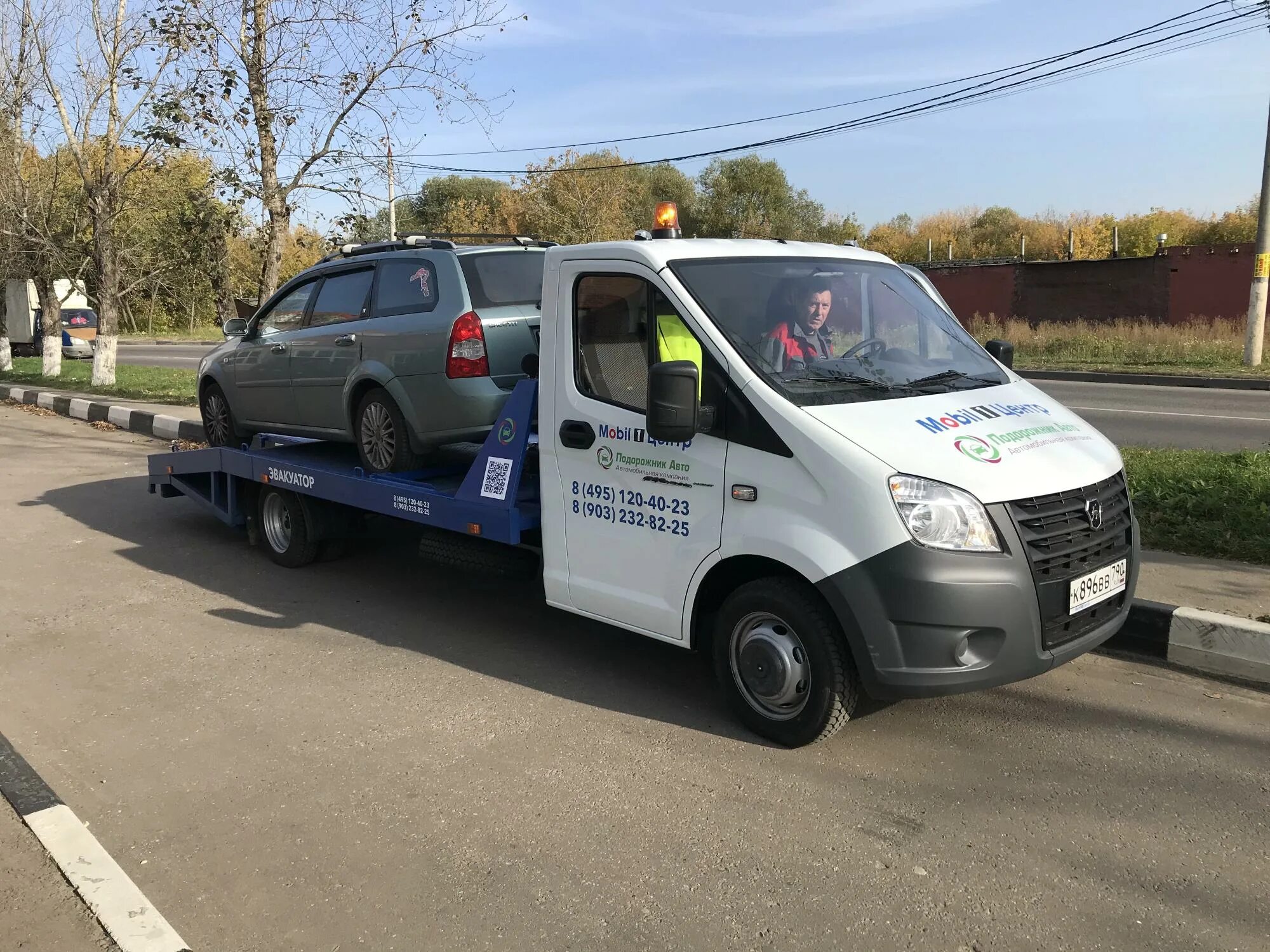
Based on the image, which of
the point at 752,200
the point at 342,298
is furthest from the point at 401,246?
the point at 752,200

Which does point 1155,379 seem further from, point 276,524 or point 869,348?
point 276,524

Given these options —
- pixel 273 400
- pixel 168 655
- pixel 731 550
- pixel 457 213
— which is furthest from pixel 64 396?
pixel 457 213

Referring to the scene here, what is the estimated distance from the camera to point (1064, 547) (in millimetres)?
3703

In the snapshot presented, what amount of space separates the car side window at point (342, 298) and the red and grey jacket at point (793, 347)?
3.18 meters

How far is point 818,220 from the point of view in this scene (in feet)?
181

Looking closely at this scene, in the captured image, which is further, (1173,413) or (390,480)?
(1173,413)

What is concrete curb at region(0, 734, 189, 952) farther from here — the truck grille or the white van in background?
the white van in background

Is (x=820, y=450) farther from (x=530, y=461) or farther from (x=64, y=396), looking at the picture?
(x=64, y=396)

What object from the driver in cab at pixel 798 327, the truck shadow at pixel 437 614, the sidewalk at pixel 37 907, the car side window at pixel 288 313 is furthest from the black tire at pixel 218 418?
the driver in cab at pixel 798 327

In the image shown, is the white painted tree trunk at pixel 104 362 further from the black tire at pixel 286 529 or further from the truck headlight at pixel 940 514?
the truck headlight at pixel 940 514

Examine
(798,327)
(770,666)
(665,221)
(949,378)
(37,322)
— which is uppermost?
(37,322)

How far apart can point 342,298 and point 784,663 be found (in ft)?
13.5

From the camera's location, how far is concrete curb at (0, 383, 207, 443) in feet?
42.4

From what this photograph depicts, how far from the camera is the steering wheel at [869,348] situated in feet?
14.0
